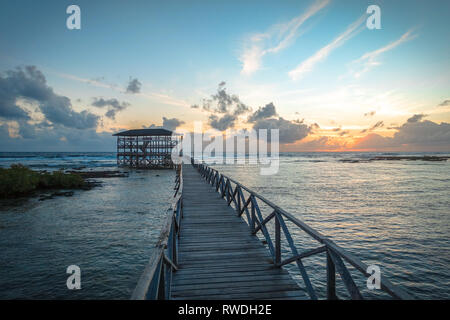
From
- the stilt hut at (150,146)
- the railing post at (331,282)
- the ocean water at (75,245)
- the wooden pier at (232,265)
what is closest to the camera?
the wooden pier at (232,265)

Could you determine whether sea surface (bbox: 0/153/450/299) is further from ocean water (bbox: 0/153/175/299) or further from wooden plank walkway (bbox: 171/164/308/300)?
wooden plank walkway (bbox: 171/164/308/300)

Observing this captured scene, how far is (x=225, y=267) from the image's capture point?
185 inches

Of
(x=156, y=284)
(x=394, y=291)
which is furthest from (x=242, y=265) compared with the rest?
(x=394, y=291)

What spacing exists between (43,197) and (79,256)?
549 inches

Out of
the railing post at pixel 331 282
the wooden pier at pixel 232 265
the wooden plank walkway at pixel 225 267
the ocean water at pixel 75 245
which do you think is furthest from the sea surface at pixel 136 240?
the railing post at pixel 331 282

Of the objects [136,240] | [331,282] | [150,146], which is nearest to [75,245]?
[136,240]

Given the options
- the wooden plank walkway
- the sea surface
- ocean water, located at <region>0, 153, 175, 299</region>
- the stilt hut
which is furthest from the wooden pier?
the stilt hut

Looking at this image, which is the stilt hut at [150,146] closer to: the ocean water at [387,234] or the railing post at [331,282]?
the ocean water at [387,234]

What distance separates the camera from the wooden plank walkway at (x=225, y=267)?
3857mm

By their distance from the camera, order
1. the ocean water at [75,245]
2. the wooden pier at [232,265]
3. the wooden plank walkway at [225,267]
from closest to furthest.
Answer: the wooden pier at [232,265]
the wooden plank walkway at [225,267]
the ocean water at [75,245]

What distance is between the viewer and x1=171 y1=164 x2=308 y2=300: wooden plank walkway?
3.86m

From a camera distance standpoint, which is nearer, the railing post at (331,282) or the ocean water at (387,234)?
the railing post at (331,282)

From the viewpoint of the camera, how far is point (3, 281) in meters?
7.03

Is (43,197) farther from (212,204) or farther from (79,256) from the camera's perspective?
(212,204)
